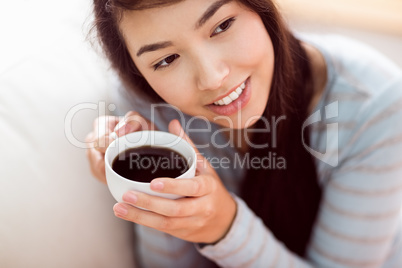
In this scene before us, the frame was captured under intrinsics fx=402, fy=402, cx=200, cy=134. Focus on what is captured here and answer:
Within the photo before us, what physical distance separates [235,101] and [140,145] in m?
0.25

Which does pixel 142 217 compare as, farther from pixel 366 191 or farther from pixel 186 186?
pixel 366 191

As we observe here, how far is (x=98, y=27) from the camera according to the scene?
951 millimetres

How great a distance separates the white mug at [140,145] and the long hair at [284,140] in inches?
9.6

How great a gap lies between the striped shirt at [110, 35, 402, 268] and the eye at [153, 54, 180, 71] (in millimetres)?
372

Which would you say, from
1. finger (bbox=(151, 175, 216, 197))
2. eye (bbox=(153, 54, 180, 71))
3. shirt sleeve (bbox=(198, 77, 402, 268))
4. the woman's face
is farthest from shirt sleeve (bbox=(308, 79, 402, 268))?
eye (bbox=(153, 54, 180, 71))

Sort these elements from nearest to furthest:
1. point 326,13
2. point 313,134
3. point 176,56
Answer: point 176,56 < point 313,134 < point 326,13

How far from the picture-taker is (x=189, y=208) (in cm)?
82

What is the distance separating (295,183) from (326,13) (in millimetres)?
1271

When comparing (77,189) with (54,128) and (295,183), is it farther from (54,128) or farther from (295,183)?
(295,183)

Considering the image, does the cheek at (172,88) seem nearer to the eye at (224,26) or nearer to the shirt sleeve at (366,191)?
the eye at (224,26)

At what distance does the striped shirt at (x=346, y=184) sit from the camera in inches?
39.5

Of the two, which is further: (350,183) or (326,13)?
(326,13)

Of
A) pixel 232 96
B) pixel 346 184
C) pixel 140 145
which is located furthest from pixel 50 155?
pixel 346 184

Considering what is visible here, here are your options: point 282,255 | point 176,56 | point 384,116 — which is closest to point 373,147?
point 384,116
